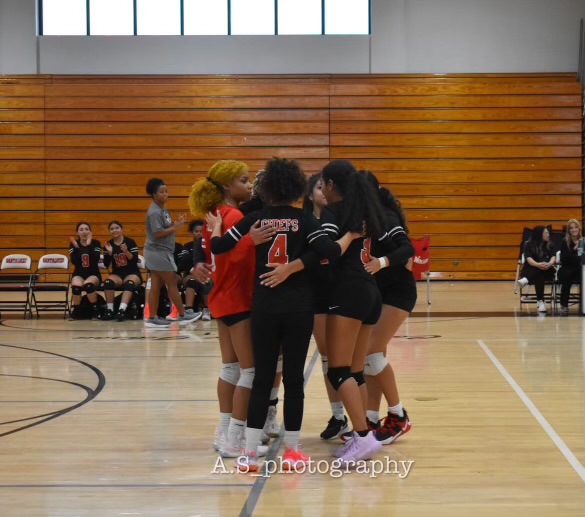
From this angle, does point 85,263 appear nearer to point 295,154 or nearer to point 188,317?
point 188,317

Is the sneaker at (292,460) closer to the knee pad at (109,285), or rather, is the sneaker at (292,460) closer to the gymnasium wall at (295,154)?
the knee pad at (109,285)

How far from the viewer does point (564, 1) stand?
16.2 meters

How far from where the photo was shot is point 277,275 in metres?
3.75

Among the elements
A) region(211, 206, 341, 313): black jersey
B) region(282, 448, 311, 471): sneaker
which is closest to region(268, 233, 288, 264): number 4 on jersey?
region(211, 206, 341, 313): black jersey

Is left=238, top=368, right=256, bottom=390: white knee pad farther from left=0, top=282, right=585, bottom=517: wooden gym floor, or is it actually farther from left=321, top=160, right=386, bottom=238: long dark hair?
left=321, top=160, right=386, bottom=238: long dark hair

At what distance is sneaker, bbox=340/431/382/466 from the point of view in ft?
12.9

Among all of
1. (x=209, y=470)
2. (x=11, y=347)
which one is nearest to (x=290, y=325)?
(x=209, y=470)

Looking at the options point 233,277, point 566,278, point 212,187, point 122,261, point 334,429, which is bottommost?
point 334,429

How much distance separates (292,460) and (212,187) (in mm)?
1361

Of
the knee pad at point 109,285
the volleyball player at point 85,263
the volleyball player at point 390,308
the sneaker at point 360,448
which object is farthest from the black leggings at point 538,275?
the sneaker at point 360,448

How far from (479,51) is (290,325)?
13717 millimetres

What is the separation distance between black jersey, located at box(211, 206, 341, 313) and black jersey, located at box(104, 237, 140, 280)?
7.08m

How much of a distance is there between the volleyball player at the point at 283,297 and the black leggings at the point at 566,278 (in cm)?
783

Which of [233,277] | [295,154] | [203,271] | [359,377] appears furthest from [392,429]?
[295,154]
